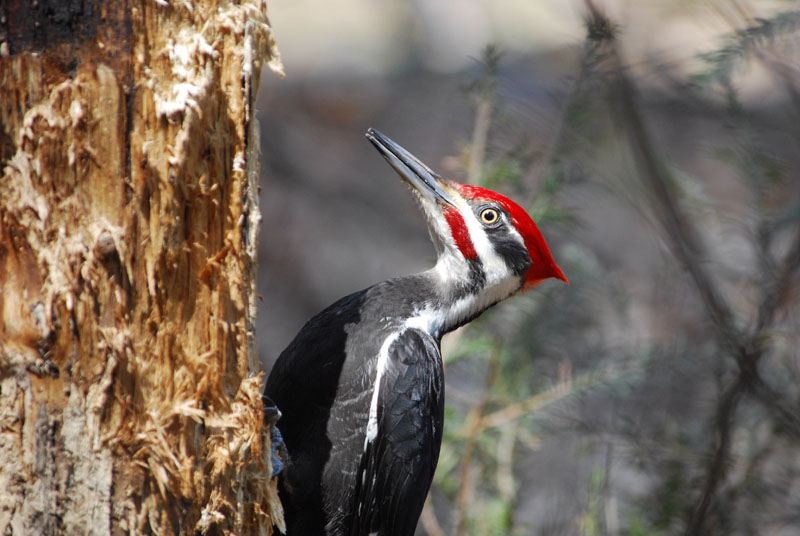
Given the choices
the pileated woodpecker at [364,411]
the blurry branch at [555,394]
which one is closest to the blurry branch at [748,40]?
the pileated woodpecker at [364,411]

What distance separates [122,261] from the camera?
4.85 feet

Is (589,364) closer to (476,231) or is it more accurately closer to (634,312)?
(476,231)

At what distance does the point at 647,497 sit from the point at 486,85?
2.10 m

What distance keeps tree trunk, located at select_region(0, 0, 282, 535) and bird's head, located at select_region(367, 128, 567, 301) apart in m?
1.05

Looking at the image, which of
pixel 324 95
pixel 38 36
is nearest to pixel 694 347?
pixel 38 36

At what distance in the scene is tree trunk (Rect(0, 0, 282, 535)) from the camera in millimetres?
1409

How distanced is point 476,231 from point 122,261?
1.35 meters

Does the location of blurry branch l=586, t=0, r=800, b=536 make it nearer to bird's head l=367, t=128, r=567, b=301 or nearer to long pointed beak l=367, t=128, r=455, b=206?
bird's head l=367, t=128, r=567, b=301

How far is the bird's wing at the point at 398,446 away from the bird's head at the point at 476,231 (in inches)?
15.9

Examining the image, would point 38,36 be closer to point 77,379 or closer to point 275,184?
point 77,379

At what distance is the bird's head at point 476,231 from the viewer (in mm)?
2551

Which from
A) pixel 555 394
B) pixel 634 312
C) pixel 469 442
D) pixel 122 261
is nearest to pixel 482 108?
pixel 555 394

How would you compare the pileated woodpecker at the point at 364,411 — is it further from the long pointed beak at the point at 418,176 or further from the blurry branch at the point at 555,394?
the blurry branch at the point at 555,394

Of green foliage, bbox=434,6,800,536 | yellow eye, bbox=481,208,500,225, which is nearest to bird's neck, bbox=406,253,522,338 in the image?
yellow eye, bbox=481,208,500,225
